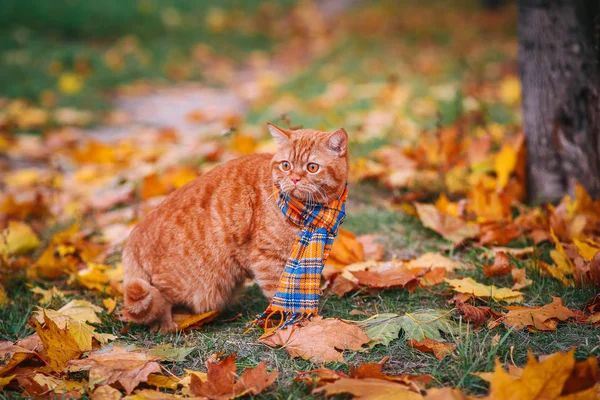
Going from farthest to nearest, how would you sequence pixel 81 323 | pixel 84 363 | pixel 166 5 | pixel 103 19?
1. pixel 166 5
2. pixel 103 19
3. pixel 81 323
4. pixel 84 363

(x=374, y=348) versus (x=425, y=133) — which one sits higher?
(x=425, y=133)

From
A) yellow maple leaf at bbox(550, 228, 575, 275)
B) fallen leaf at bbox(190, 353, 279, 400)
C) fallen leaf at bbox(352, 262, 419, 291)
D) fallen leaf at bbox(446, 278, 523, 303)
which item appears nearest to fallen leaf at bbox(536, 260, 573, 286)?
yellow maple leaf at bbox(550, 228, 575, 275)

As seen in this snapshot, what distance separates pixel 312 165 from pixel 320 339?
81 centimetres

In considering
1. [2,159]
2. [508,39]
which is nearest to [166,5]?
[508,39]

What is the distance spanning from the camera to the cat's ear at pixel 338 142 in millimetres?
2480

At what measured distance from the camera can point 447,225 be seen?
325 centimetres

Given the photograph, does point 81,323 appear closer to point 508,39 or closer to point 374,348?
point 374,348

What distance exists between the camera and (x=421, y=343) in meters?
2.14

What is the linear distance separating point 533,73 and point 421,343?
224cm

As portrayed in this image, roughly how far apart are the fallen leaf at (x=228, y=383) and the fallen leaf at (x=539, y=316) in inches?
41.7

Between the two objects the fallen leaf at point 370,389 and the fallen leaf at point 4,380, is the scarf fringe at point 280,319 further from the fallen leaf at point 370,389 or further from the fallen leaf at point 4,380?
the fallen leaf at point 4,380

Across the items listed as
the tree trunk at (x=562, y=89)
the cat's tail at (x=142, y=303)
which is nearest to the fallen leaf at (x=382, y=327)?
the cat's tail at (x=142, y=303)

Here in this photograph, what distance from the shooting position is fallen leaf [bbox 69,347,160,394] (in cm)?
198

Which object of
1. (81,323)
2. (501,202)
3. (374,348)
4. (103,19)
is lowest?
(374,348)
